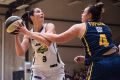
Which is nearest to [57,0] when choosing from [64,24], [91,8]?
[64,24]

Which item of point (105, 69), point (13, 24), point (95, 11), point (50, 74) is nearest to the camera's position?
point (105, 69)

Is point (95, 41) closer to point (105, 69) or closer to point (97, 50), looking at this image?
point (97, 50)

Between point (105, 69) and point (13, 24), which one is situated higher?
point (13, 24)

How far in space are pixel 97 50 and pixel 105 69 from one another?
19 cm

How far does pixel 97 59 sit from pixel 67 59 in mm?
10683

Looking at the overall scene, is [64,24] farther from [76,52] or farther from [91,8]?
[91,8]

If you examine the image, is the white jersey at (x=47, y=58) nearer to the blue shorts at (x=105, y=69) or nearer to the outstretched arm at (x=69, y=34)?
the outstretched arm at (x=69, y=34)

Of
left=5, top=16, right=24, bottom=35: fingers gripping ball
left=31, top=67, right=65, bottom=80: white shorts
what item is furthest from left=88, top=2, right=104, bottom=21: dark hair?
left=31, top=67, right=65, bottom=80: white shorts

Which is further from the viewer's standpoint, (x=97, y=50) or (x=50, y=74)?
(x=50, y=74)

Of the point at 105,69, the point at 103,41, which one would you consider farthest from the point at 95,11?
the point at 105,69

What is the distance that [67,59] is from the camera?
13680 mm

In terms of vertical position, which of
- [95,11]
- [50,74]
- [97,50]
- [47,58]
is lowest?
[50,74]

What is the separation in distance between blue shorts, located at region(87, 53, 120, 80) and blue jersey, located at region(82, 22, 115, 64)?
0.08 metres

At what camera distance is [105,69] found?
2.96 metres
